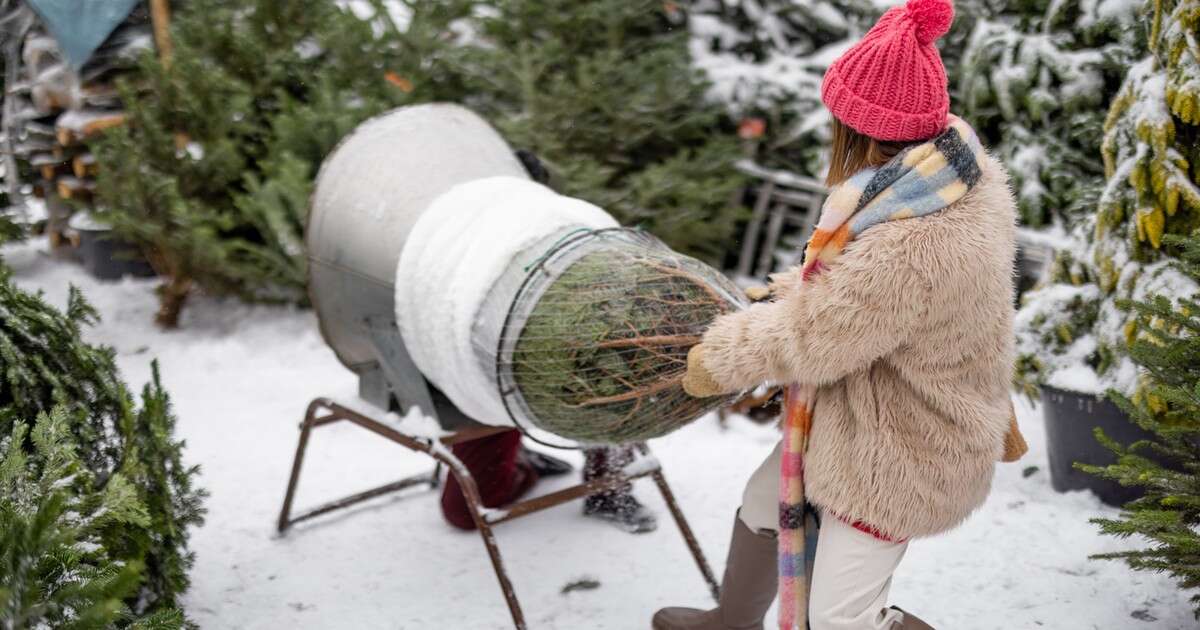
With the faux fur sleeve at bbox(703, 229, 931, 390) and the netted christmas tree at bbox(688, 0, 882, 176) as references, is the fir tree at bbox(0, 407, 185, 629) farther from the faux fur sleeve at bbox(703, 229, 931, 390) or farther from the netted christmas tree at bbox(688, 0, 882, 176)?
the netted christmas tree at bbox(688, 0, 882, 176)

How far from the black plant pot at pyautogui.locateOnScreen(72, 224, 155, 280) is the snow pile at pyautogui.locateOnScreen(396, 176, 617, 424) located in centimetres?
372

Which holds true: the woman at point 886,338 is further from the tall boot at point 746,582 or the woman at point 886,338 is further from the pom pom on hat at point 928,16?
the tall boot at point 746,582

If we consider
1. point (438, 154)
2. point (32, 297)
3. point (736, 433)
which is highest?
point (438, 154)

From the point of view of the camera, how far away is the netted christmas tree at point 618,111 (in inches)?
207

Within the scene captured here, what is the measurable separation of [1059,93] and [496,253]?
10.7 ft

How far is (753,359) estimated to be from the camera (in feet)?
6.76

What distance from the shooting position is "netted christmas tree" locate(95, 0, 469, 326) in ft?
16.8

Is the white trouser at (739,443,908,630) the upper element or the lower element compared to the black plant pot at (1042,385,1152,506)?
upper

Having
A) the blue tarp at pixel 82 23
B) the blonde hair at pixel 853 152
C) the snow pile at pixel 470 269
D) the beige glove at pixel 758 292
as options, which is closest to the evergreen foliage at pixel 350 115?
the blue tarp at pixel 82 23

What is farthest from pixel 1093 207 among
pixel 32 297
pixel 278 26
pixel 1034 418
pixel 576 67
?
pixel 278 26

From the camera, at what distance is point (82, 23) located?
5.90 metres

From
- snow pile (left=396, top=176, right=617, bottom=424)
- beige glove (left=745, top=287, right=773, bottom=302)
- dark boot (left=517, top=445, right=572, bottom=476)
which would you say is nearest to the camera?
beige glove (left=745, top=287, right=773, bottom=302)

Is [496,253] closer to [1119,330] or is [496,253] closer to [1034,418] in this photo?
[1119,330]

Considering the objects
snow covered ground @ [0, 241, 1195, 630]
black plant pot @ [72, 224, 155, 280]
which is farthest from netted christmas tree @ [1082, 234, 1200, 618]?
black plant pot @ [72, 224, 155, 280]
